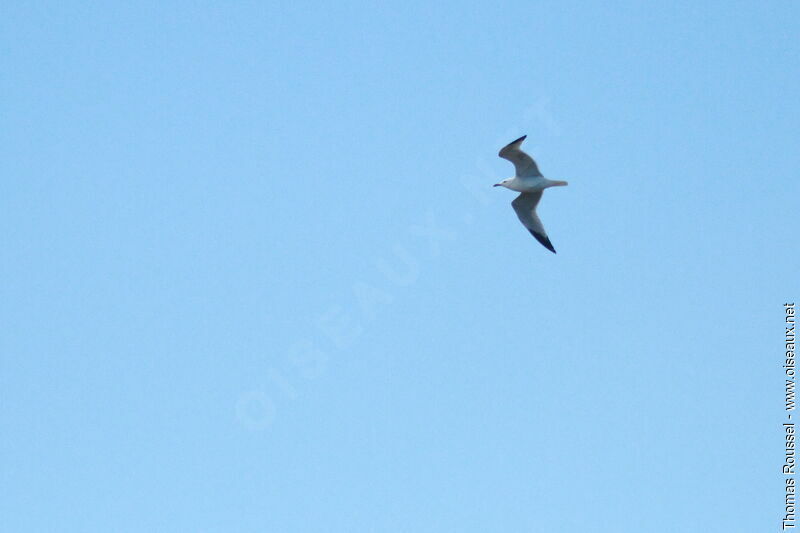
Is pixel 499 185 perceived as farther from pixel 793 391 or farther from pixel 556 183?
pixel 793 391

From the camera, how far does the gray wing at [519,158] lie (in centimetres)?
2747

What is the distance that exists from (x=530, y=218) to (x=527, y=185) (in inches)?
57.2

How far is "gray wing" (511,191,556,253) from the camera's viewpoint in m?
29.6

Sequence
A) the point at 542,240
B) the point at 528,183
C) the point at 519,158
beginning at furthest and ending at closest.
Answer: the point at 542,240, the point at 528,183, the point at 519,158

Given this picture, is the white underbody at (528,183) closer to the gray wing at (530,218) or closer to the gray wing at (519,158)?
the gray wing at (519,158)

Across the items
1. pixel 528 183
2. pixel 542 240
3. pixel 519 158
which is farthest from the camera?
pixel 542 240

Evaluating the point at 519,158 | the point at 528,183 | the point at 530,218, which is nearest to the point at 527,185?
the point at 528,183

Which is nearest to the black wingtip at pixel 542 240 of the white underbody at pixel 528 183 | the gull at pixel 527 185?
the gull at pixel 527 185

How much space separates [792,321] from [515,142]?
22.8 ft

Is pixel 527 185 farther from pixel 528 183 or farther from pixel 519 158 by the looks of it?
pixel 519 158

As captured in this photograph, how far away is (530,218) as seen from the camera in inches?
1170

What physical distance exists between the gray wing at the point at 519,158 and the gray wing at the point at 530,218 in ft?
3.77

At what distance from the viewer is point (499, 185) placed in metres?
28.9

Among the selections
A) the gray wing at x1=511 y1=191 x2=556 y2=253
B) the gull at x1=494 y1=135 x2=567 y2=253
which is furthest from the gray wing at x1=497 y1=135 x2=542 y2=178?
the gray wing at x1=511 y1=191 x2=556 y2=253
